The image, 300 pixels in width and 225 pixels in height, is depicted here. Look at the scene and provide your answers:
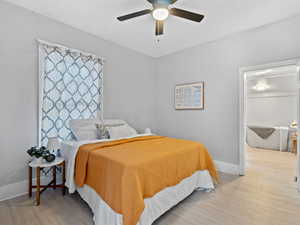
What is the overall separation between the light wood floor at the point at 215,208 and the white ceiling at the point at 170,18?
108 inches

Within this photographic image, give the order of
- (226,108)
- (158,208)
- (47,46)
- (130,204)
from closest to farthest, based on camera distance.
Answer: (130,204)
(158,208)
(47,46)
(226,108)

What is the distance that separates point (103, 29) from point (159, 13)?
144cm

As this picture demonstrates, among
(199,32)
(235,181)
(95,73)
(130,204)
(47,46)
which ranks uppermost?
(199,32)

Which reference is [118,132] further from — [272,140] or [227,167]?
[272,140]

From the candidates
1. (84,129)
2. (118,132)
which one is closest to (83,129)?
(84,129)

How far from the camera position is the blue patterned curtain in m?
2.63

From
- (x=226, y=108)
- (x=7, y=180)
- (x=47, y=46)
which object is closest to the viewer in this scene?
(x=7, y=180)

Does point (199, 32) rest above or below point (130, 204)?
above

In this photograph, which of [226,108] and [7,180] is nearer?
[7,180]

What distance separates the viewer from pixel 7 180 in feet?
7.50

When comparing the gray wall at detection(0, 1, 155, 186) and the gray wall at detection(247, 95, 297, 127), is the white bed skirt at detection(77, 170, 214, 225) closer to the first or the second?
the gray wall at detection(0, 1, 155, 186)

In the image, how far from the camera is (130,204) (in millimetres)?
1450

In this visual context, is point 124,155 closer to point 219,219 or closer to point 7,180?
point 219,219

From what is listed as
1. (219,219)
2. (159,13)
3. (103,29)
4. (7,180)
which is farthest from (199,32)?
(7,180)
